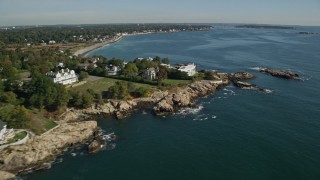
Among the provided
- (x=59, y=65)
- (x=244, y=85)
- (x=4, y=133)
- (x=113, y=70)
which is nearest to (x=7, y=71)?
(x=59, y=65)

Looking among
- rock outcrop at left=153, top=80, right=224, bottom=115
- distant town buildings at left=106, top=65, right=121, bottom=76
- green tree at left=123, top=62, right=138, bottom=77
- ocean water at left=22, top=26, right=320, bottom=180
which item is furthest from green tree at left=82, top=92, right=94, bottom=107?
distant town buildings at left=106, top=65, right=121, bottom=76

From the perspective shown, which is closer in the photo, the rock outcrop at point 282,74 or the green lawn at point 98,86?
the green lawn at point 98,86

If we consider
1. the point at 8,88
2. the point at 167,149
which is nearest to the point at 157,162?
the point at 167,149

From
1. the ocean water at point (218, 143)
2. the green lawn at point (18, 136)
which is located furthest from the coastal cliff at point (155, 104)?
the green lawn at point (18, 136)

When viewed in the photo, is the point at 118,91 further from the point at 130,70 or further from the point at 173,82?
the point at 130,70

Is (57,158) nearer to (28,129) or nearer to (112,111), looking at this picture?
(28,129)

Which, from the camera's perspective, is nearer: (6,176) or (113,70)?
(6,176)

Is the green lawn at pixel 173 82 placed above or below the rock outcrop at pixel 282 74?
above

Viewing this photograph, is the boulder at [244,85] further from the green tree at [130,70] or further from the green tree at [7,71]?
the green tree at [7,71]
